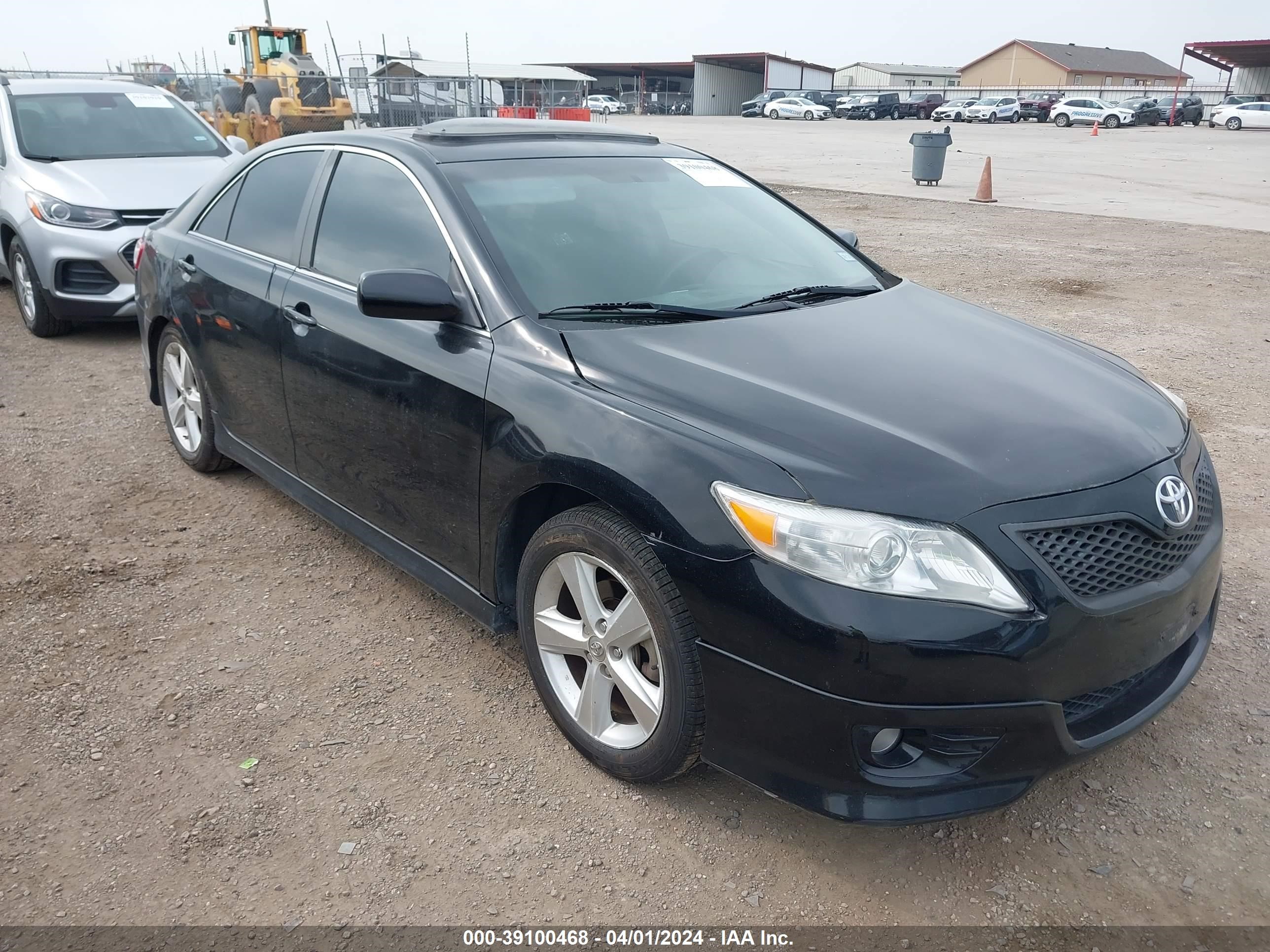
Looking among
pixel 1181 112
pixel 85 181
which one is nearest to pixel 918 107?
pixel 1181 112

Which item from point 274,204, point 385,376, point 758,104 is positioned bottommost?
point 385,376

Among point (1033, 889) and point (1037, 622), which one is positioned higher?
point (1037, 622)

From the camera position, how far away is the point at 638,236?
3.34 meters

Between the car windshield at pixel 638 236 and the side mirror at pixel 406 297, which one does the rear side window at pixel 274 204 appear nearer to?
the car windshield at pixel 638 236

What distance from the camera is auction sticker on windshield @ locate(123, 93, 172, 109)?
845 cm

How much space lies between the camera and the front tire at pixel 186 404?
4512 mm

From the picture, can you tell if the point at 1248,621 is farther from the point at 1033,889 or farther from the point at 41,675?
the point at 41,675

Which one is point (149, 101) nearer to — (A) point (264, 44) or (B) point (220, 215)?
(B) point (220, 215)

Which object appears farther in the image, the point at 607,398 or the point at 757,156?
the point at 757,156

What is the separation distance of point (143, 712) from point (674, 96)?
81.0m

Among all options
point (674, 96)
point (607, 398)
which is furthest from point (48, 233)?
point (674, 96)

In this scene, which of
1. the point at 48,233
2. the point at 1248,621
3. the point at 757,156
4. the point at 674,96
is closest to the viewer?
the point at 1248,621

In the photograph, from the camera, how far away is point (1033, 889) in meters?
2.40

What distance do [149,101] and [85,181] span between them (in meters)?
1.75
